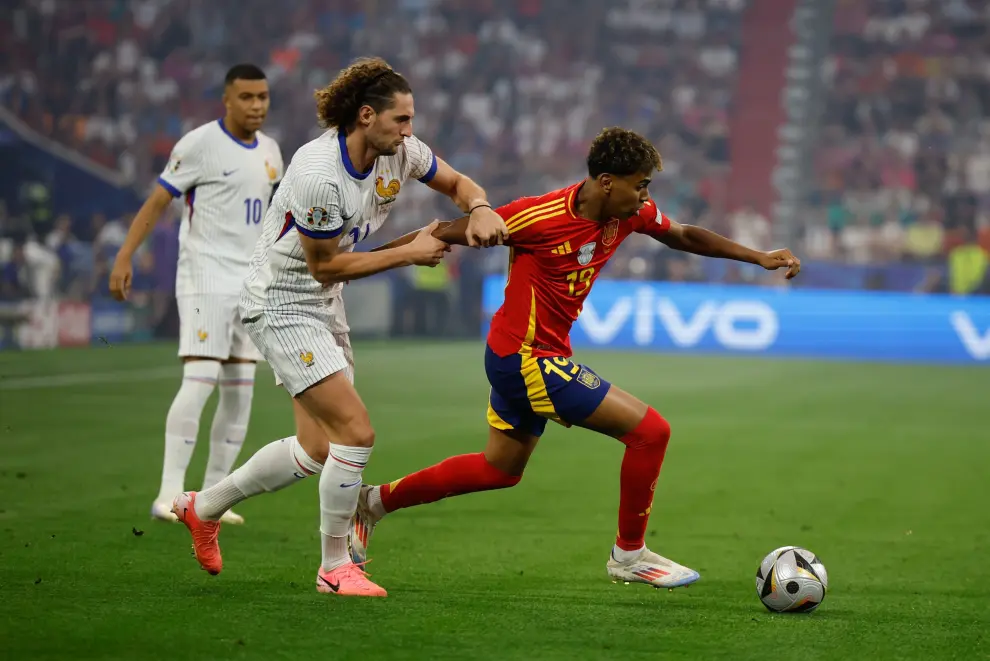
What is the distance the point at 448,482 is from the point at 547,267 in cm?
108

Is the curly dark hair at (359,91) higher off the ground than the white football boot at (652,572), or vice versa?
the curly dark hair at (359,91)

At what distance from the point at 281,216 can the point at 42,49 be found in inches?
836

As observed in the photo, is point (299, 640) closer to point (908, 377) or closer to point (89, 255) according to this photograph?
point (908, 377)

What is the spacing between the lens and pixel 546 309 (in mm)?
5230

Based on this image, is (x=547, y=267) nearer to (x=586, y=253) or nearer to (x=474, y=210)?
(x=586, y=253)

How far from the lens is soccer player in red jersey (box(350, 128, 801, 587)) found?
→ 5074mm

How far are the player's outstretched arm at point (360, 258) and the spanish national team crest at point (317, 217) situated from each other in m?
0.05

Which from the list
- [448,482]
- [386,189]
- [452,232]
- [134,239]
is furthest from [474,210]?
[134,239]

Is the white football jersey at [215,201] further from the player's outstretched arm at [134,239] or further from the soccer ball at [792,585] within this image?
the soccer ball at [792,585]

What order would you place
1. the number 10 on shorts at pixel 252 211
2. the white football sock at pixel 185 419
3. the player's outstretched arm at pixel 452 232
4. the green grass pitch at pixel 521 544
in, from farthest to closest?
the number 10 on shorts at pixel 252 211, the white football sock at pixel 185 419, the player's outstretched arm at pixel 452 232, the green grass pitch at pixel 521 544

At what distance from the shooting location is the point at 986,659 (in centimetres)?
412

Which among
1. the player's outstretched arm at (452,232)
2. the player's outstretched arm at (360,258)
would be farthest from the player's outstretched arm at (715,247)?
the player's outstretched arm at (360,258)

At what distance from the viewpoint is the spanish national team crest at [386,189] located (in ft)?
16.4

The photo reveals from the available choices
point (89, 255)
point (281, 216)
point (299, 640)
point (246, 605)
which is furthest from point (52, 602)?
point (89, 255)
